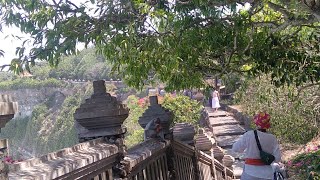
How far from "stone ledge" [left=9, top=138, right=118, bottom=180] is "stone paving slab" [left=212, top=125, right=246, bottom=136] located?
43.5 ft

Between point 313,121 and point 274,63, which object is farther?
point 313,121

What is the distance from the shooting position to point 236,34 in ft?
16.2

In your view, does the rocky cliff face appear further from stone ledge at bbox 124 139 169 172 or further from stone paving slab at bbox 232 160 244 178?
stone ledge at bbox 124 139 169 172

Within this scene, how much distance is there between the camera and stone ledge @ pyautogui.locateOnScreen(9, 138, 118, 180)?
1664mm

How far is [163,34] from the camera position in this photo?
5.04m

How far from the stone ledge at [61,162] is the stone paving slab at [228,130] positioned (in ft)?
43.5

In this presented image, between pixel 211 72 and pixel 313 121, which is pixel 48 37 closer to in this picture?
pixel 211 72

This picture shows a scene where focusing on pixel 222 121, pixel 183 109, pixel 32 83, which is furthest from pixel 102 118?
pixel 32 83

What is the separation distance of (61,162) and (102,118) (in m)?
0.90

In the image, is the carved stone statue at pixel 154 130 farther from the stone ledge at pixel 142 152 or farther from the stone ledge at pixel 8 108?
the stone ledge at pixel 8 108

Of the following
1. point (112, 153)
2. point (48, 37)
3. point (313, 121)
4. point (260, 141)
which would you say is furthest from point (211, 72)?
point (313, 121)

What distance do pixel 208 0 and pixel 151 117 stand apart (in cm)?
137

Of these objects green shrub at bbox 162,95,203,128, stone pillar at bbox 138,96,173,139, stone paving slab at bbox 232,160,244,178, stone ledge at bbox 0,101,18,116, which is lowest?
stone paving slab at bbox 232,160,244,178

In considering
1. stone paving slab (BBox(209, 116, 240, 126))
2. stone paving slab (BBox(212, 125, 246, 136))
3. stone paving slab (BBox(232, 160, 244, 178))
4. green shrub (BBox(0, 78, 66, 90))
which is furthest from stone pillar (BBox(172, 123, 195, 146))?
green shrub (BBox(0, 78, 66, 90))
